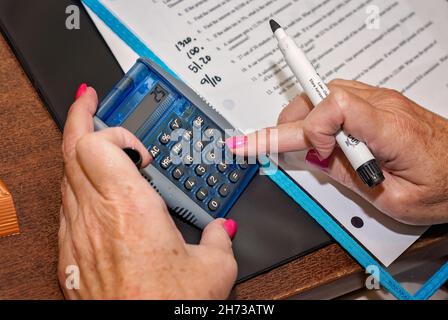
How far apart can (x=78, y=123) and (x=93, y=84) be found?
12 centimetres

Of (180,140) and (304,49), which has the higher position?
(304,49)

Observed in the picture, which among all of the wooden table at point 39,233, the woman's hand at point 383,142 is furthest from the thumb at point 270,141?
the wooden table at point 39,233

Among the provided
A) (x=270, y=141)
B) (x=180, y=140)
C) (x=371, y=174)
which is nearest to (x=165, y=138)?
(x=180, y=140)

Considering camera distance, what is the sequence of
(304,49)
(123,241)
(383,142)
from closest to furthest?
1. (123,241)
2. (383,142)
3. (304,49)

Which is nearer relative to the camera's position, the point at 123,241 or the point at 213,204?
the point at 123,241

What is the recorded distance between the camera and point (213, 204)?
23.1 inches

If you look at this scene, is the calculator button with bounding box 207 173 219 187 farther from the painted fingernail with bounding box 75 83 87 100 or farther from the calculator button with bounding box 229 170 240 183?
the painted fingernail with bounding box 75 83 87 100

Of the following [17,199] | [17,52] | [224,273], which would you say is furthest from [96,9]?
[224,273]

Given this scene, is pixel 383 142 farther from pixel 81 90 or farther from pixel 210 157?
pixel 81 90

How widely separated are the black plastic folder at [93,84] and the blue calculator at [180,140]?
0.03 meters

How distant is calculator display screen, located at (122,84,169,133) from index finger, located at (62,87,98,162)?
0.04 m
